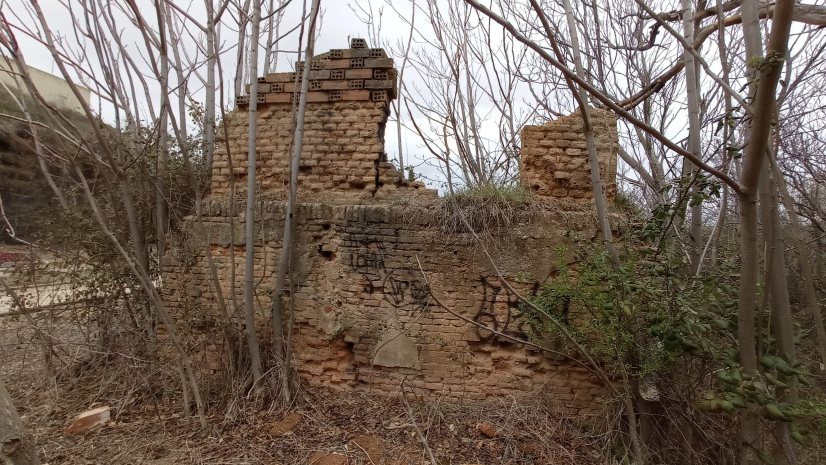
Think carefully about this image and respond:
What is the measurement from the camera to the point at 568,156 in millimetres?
3994

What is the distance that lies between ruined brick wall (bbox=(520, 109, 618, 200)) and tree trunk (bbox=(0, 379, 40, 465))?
3.72m

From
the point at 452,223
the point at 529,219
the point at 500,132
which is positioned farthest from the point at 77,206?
the point at 500,132

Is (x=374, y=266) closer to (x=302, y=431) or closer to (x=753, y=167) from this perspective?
(x=302, y=431)

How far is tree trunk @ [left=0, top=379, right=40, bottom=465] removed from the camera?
1633 mm

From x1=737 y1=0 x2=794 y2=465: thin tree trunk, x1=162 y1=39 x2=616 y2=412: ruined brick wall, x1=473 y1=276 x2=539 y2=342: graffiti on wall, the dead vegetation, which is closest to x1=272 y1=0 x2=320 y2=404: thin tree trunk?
x1=162 y1=39 x2=616 y2=412: ruined brick wall

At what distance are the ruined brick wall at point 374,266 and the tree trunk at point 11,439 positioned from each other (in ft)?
6.77

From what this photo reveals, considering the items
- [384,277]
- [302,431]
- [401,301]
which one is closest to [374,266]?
[384,277]

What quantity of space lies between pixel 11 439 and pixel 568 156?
13.1ft

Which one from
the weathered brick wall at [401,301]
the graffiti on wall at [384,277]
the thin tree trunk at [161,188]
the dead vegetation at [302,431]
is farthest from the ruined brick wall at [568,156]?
the thin tree trunk at [161,188]

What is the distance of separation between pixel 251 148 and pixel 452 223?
182cm

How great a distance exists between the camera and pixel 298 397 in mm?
3832

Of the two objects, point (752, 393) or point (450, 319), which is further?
point (450, 319)

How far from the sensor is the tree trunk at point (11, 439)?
1.63 m

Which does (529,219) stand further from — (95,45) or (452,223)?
(95,45)
